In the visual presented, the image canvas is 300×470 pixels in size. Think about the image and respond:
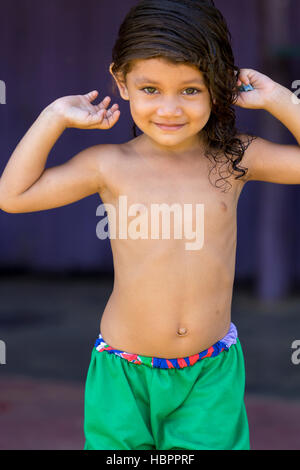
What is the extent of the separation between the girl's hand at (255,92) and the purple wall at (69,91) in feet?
14.0

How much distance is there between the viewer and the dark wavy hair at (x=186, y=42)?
5.84ft

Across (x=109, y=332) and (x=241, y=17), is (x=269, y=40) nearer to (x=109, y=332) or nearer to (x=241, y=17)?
(x=241, y=17)

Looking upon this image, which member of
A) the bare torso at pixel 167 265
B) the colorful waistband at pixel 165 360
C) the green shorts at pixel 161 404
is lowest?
the green shorts at pixel 161 404

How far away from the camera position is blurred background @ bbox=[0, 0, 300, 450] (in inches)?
142

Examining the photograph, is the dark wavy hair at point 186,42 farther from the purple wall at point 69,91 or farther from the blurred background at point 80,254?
the purple wall at point 69,91

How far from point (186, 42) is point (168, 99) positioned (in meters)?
0.14

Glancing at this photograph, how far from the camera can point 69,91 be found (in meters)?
6.97

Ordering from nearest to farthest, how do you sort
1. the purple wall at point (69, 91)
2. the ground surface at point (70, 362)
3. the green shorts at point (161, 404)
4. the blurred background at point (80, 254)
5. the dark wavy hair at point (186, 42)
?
the dark wavy hair at point (186, 42)
the green shorts at point (161, 404)
the ground surface at point (70, 362)
the blurred background at point (80, 254)
the purple wall at point (69, 91)

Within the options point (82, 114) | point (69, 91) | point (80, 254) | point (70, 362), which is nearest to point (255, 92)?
point (82, 114)

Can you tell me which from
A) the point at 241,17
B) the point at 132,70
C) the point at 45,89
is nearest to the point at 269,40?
the point at 241,17

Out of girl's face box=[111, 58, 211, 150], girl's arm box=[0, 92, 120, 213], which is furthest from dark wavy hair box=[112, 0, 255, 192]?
girl's arm box=[0, 92, 120, 213]

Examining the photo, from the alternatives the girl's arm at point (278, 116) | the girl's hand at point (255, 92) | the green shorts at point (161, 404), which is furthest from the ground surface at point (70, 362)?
the girl's hand at point (255, 92)

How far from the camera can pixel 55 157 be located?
7.02 meters

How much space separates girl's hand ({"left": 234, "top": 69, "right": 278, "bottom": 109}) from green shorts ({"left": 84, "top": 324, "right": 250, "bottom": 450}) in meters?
0.66
